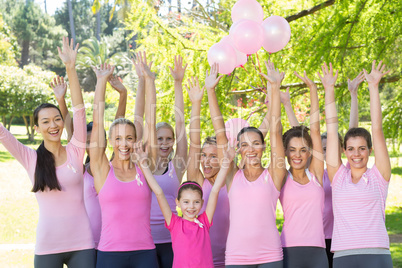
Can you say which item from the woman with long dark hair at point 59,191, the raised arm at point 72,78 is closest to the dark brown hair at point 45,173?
the woman with long dark hair at point 59,191

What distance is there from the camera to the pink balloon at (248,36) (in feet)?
15.9

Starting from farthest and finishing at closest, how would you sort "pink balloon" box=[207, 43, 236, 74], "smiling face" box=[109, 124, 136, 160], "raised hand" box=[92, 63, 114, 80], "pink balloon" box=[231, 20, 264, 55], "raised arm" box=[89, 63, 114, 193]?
"pink balloon" box=[207, 43, 236, 74] → "pink balloon" box=[231, 20, 264, 55] → "raised hand" box=[92, 63, 114, 80] → "smiling face" box=[109, 124, 136, 160] → "raised arm" box=[89, 63, 114, 193]

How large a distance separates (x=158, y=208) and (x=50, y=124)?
42.0 inches

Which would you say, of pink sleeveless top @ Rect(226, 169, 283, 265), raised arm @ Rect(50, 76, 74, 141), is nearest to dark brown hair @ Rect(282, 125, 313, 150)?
pink sleeveless top @ Rect(226, 169, 283, 265)

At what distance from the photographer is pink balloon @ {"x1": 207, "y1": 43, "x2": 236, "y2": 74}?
4977mm

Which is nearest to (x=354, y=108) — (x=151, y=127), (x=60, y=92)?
(x=151, y=127)

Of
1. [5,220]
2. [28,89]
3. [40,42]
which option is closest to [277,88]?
[5,220]

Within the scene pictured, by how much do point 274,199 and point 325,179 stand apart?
73 centimetres

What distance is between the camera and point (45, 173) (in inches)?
126

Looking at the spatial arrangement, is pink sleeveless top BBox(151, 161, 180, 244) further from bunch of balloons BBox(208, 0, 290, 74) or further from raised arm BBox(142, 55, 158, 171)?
bunch of balloons BBox(208, 0, 290, 74)

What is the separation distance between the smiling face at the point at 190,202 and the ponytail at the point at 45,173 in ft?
2.85

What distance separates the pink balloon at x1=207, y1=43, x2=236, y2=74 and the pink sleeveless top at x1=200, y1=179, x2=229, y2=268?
167cm

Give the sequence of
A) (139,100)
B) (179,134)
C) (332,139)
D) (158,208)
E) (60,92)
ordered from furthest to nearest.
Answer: (139,100) < (179,134) < (158,208) < (60,92) < (332,139)

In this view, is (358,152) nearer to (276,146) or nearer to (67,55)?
(276,146)
